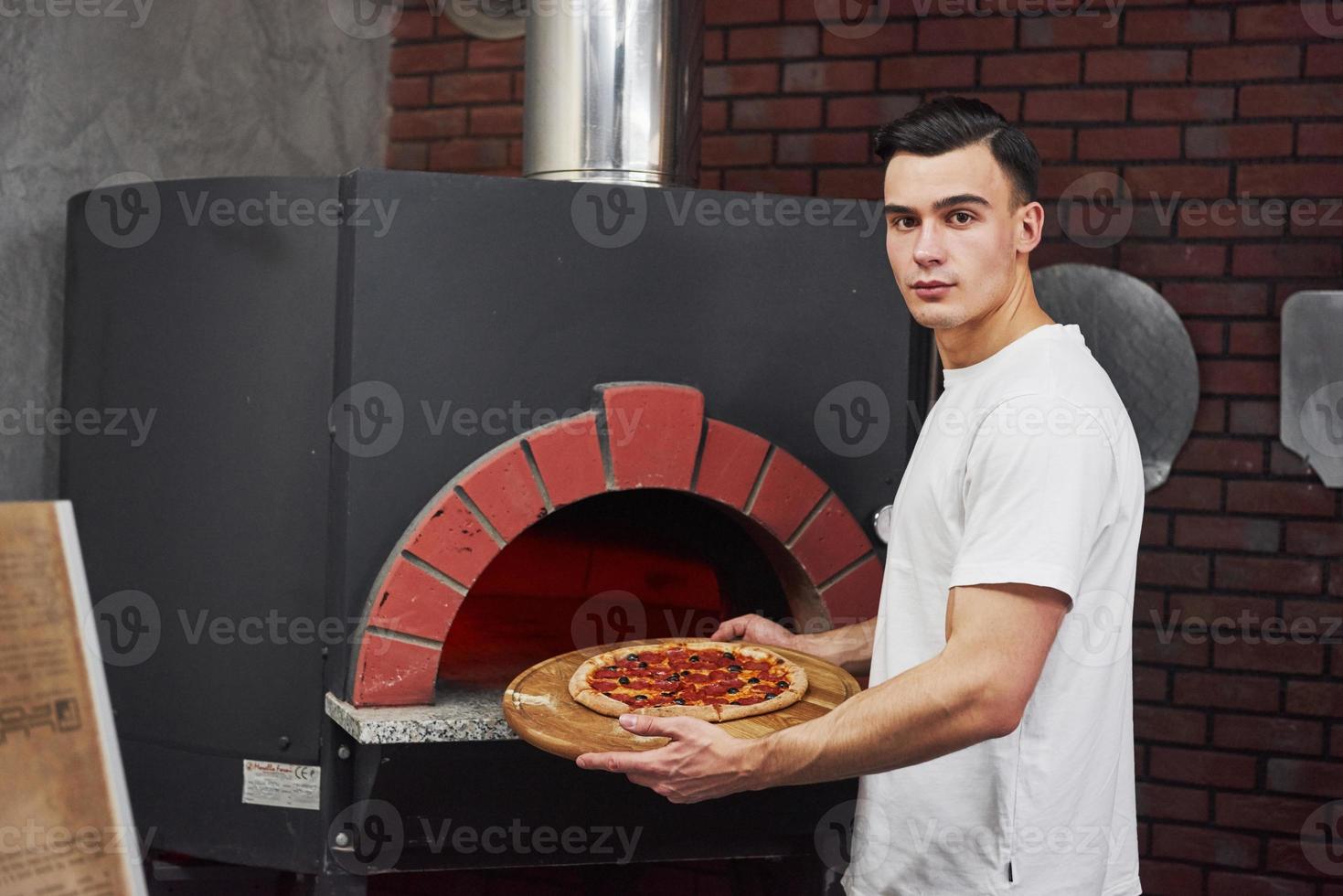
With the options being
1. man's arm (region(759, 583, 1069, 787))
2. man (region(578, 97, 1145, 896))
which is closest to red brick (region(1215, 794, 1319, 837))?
man (region(578, 97, 1145, 896))

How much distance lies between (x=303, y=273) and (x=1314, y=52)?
85.6 inches

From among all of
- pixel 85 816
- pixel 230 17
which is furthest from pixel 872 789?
pixel 230 17

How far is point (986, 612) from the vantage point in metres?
1.44

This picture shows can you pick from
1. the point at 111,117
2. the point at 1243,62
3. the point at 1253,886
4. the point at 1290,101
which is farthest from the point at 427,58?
the point at 1253,886

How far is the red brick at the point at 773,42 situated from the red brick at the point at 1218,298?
1.02 metres

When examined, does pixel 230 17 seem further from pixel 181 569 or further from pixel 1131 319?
pixel 1131 319

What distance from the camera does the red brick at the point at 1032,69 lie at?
9.72ft

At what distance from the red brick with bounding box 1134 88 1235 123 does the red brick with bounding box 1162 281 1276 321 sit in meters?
0.37

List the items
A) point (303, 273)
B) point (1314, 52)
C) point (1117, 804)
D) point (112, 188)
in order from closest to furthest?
point (1117, 804) < point (303, 273) < point (112, 188) < point (1314, 52)

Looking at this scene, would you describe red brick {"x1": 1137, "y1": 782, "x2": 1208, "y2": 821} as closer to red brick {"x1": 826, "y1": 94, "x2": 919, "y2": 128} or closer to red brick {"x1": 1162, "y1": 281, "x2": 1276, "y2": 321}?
→ red brick {"x1": 1162, "y1": 281, "x2": 1276, "y2": 321}

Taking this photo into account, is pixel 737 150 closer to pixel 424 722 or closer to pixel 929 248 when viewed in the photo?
pixel 929 248

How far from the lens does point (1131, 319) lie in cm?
289

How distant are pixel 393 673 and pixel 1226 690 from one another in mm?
1871

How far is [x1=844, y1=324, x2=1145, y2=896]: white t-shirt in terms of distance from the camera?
57.3 inches
